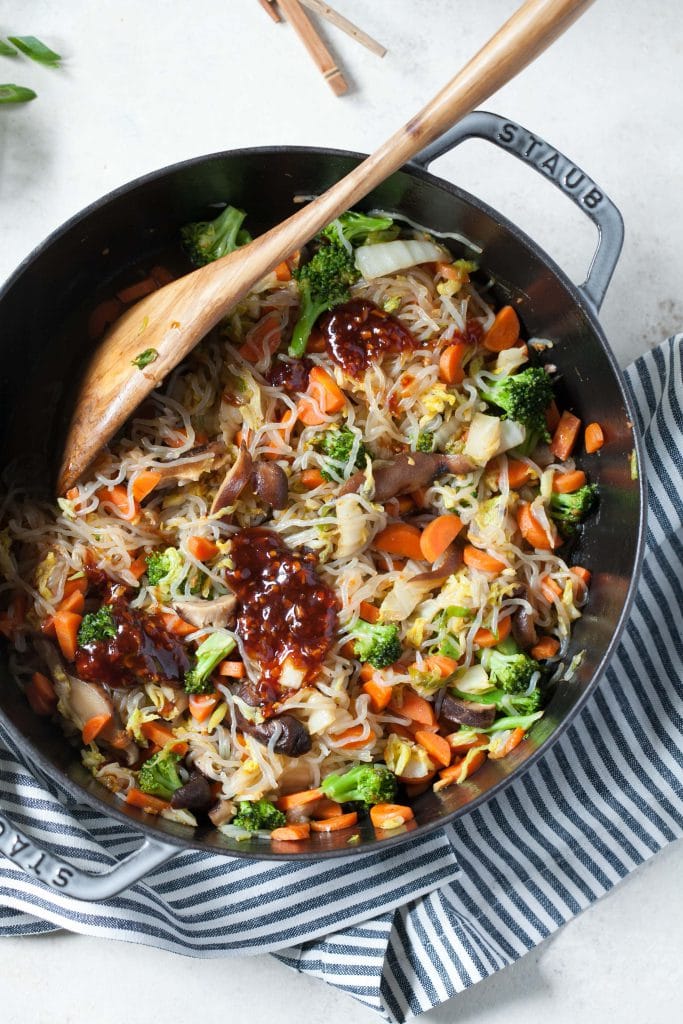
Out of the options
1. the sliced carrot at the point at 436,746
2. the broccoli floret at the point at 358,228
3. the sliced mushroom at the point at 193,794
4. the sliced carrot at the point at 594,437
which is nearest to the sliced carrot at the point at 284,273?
the broccoli floret at the point at 358,228

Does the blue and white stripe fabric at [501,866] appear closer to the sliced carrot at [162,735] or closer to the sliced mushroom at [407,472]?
the sliced carrot at [162,735]

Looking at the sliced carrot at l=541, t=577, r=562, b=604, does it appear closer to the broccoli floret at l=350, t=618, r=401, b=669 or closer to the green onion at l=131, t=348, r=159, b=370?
the broccoli floret at l=350, t=618, r=401, b=669

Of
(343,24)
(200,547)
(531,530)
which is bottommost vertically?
(531,530)

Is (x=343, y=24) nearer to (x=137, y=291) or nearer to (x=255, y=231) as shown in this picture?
(x=255, y=231)

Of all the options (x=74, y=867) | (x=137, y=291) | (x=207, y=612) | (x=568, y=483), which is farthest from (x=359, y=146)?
(x=74, y=867)

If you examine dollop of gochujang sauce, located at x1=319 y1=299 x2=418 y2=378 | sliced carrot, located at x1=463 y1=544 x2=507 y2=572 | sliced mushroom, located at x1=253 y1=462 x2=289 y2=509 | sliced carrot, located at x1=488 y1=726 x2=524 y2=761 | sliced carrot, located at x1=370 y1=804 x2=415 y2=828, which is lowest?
sliced carrot, located at x1=488 y1=726 x2=524 y2=761

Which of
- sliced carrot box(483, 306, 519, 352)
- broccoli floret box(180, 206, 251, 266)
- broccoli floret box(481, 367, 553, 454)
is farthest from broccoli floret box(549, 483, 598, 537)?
broccoli floret box(180, 206, 251, 266)

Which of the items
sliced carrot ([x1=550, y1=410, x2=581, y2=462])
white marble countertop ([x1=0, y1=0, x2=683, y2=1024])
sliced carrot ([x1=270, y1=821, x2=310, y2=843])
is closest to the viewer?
sliced carrot ([x1=270, y1=821, x2=310, y2=843])
